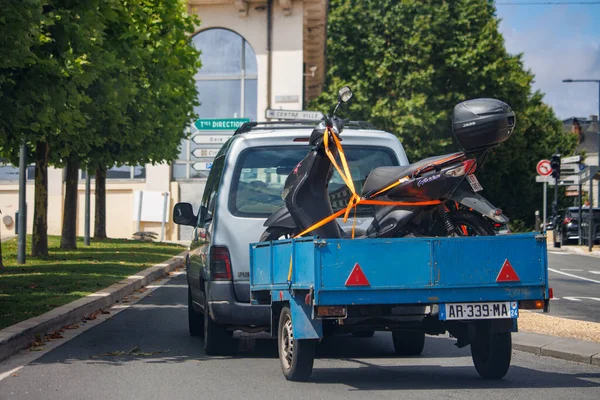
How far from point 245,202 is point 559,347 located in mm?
3143

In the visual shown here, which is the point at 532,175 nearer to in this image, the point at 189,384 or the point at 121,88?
the point at 121,88

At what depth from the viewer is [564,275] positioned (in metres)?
23.7

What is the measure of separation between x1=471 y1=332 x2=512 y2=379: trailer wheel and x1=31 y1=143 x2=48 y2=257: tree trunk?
16871 mm

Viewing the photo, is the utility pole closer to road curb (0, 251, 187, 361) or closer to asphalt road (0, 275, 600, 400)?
road curb (0, 251, 187, 361)

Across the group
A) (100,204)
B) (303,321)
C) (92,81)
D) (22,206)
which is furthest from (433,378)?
(100,204)

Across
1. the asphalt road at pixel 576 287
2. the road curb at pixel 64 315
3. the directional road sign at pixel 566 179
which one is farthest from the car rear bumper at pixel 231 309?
the directional road sign at pixel 566 179

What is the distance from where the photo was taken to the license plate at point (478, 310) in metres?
7.11

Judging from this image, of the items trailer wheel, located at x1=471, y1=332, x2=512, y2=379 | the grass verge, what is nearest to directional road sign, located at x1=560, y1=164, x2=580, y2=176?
the grass verge

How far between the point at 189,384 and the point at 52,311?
507cm

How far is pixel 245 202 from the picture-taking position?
9.12 m

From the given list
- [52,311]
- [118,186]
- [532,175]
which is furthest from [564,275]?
[118,186]

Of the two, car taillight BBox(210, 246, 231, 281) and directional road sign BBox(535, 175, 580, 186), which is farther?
directional road sign BBox(535, 175, 580, 186)

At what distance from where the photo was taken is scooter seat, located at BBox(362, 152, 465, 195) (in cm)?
738

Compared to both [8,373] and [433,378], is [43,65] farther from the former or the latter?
[433,378]
